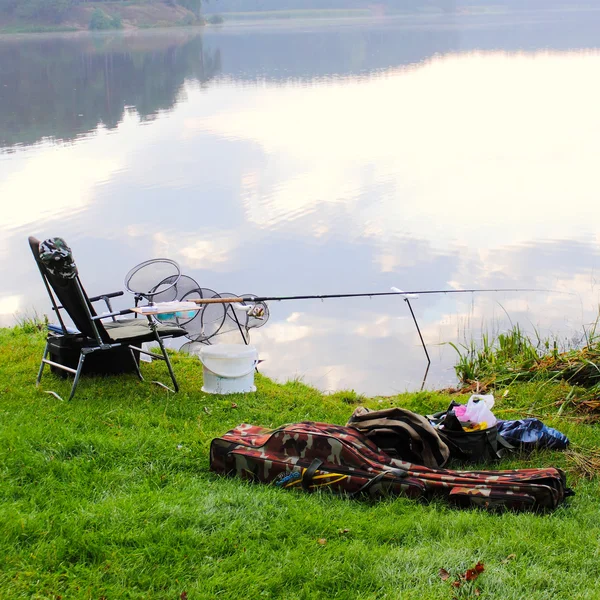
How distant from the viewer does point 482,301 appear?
8.47 meters

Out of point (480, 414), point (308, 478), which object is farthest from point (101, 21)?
point (308, 478)

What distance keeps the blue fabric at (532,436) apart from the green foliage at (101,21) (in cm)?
5676

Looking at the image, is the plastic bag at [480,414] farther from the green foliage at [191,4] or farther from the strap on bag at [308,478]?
the green foliage at [191,4]

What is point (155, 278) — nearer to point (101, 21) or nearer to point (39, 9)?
point (39, 9)

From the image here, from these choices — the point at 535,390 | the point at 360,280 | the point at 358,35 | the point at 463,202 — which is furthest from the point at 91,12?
the point at 535,390

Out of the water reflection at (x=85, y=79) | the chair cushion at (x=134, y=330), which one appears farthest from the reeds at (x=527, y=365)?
the water reflection at (x=85, y=79)

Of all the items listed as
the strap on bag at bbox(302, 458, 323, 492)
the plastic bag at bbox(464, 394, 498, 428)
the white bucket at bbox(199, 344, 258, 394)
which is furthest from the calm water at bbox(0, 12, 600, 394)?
the strap on bag at bbox(302, 458, 323, 492)

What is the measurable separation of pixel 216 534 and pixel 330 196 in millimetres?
10631

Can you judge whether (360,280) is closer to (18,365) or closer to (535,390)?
(535,390)

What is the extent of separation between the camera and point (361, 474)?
3381 millimetres

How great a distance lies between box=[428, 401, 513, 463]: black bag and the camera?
3867mm

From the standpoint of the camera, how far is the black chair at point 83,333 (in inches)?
180

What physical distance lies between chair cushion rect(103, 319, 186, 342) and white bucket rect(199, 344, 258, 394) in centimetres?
23

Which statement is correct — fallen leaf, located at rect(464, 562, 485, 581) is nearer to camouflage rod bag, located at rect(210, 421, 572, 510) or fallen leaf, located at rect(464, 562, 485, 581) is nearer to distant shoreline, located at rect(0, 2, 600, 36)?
camouflage rod bag, located at rect(210, 421, 572, 510)
